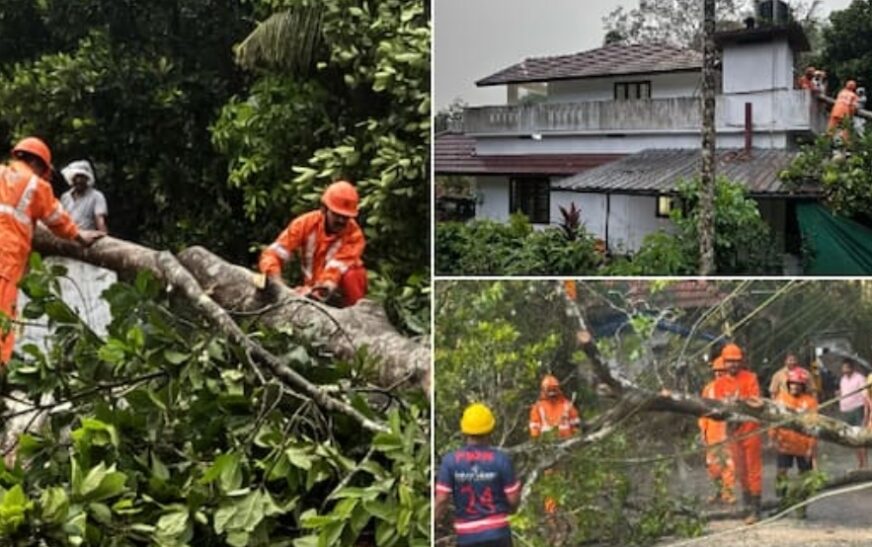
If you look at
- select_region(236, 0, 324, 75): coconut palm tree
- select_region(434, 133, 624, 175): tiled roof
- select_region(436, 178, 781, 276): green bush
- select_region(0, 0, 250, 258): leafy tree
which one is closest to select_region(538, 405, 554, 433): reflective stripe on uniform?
select_region(436, 178, 781, 276): green bush

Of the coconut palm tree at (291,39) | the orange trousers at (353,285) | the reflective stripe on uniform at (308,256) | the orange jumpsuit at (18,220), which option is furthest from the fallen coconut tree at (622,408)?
the orange jumpsuit at (18,220)

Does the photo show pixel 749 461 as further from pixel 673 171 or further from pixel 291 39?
pixel 291 39

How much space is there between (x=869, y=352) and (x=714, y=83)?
2.11ft

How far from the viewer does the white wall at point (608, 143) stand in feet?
7.18

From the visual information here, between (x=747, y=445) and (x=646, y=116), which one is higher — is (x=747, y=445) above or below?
below

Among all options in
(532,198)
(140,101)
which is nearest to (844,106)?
(532,198)

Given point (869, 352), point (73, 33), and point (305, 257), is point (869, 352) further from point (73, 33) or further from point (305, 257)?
point (73, 33)

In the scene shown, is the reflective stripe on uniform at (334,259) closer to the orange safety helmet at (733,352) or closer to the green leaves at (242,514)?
the green leaves at (242,514)

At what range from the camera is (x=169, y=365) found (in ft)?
8.72

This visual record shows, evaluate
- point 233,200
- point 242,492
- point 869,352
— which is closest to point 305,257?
point 233,200

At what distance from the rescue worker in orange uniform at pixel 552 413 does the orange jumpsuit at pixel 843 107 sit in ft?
2.59

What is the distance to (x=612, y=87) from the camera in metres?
2.28

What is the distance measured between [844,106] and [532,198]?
68 centimetres

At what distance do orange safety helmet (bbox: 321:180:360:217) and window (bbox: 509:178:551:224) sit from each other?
509 mm
